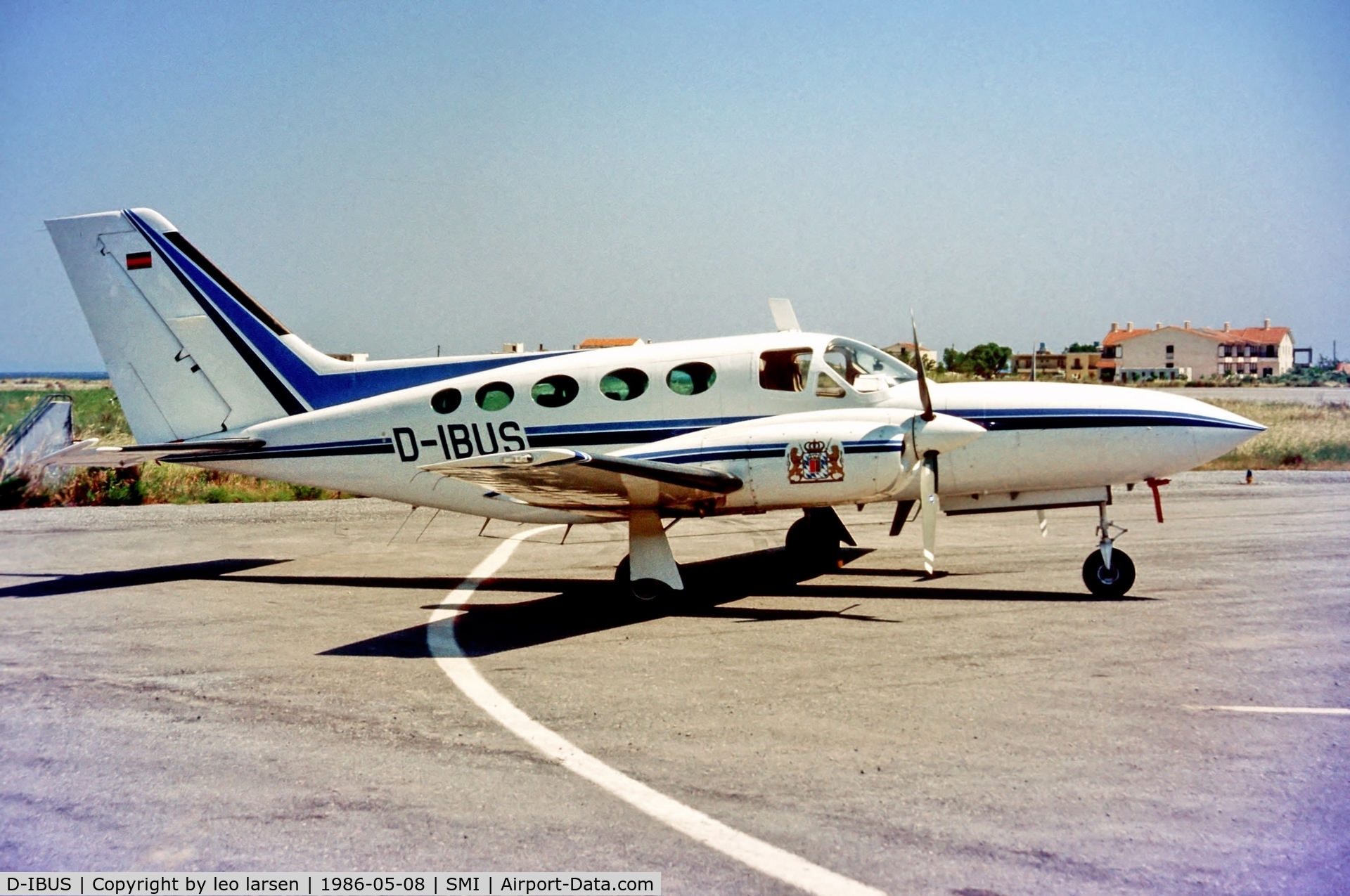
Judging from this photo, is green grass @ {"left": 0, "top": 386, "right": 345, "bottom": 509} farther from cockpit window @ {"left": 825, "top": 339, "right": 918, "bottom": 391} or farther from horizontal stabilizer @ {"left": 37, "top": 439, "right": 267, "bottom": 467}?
cockpit window @ {"left": 825, "top": 339, "right": 918, "bottom": 391}

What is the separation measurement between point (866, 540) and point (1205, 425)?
5.63 meters

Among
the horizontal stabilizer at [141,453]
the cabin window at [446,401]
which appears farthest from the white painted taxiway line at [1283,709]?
the horizontal stabilizer at [141,453]

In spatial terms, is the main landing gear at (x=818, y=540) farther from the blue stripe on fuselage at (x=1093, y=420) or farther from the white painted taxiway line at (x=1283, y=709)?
the white painted taxiway line at (x=1283, y=709)

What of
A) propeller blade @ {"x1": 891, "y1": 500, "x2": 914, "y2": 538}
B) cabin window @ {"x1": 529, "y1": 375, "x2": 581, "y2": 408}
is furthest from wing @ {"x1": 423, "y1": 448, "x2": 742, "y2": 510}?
propeller blade @ {"x1": 891, "y1": 500, "x2": 914, "y2": 538}

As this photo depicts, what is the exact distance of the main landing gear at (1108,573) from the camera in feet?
34.9

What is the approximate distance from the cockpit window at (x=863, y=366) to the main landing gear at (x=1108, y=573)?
2748 mm

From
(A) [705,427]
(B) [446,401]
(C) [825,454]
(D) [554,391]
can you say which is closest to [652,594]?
(A) [705,427]

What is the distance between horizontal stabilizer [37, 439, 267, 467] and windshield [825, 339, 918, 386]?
7580mm

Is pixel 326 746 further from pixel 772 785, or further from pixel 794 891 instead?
pixel 794 891

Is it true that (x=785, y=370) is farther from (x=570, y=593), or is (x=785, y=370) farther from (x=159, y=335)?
(x=159, y=335)

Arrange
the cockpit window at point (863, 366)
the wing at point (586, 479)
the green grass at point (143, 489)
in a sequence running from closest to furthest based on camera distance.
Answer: the wing at point (586, 479) → the cockpit window at point (863, 366) → the green grass at point (143, 489)

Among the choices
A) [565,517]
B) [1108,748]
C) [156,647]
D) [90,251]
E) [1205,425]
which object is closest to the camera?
[1108,748]

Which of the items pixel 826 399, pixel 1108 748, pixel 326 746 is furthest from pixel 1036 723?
pixel 826 399

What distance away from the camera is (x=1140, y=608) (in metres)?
10.1
